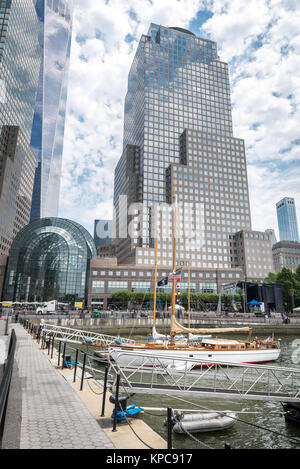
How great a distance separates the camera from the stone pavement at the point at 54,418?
6406 millimetres

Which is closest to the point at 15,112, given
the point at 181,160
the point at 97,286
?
the point at 181,160

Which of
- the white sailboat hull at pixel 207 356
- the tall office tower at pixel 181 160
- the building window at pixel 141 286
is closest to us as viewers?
the white sailboat hull at pixel 207 356

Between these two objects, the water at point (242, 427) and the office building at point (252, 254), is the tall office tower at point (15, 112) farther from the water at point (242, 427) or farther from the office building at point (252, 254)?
the water at point (242, 427)

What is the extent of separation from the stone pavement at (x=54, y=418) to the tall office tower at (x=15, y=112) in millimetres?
121049

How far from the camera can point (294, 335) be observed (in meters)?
53.0

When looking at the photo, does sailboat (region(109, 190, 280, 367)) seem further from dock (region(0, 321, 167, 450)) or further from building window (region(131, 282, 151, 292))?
building window (region(131, 282, 151, 292))

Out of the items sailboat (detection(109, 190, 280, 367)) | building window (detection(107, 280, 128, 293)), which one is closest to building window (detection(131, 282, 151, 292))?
building window (detection(107, 280, 128, 293))

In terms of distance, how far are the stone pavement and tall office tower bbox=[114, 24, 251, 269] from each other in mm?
111261

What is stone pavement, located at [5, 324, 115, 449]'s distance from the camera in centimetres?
641

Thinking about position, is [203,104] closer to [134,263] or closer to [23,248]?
[134,263]

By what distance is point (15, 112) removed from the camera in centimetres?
13950

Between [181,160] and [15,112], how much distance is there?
90578 millimetres

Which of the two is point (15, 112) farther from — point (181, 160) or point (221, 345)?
point (221, 345)

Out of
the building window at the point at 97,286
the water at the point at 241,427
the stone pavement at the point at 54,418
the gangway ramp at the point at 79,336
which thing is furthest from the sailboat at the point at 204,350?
the building window at the point at 97,286
